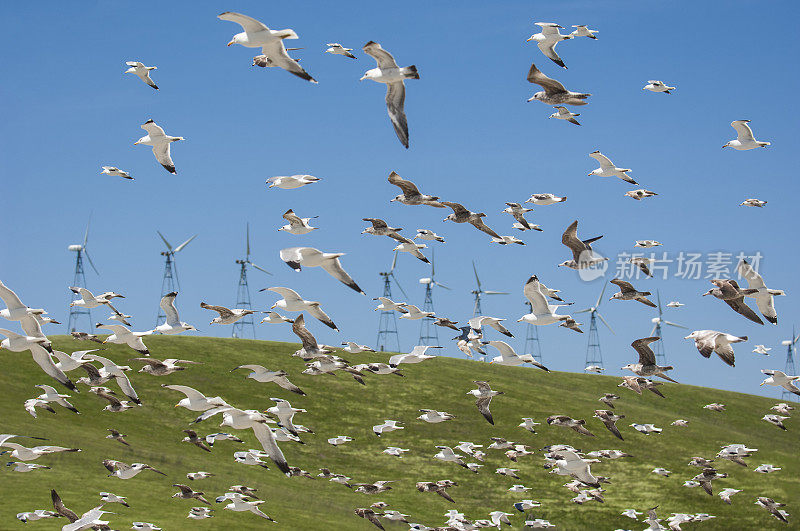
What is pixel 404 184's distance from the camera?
36.4 meters

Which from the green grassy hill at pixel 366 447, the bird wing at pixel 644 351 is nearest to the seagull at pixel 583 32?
the bird wing at pixel 644 351

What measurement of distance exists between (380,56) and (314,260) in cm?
956

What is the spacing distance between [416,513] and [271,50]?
50.5 m

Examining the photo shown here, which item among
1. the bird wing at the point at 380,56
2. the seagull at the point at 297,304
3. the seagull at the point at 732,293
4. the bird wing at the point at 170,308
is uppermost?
the bird wing at the point at 380,56

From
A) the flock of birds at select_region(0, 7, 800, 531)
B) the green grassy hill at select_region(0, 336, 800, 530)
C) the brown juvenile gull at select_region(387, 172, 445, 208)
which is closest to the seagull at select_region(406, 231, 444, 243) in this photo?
the flock of birds at select_region(0, 7, 800, 531)

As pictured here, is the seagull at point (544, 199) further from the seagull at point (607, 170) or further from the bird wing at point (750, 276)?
the bird wing at point (750, 276)

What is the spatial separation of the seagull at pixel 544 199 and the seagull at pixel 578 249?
5.06m

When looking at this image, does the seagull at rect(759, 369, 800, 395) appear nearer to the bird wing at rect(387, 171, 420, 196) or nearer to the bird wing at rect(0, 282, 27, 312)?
the bird wing at rect(387, 171, 420, 196)

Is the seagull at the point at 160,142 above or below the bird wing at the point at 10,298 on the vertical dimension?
above

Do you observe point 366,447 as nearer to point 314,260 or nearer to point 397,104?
point 314,260

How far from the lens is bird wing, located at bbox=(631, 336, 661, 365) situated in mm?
34812

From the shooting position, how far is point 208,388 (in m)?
93.6

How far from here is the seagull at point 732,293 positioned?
A: 34719 mm

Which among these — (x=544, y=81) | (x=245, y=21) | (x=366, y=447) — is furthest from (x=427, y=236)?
(x=366, y=447)
